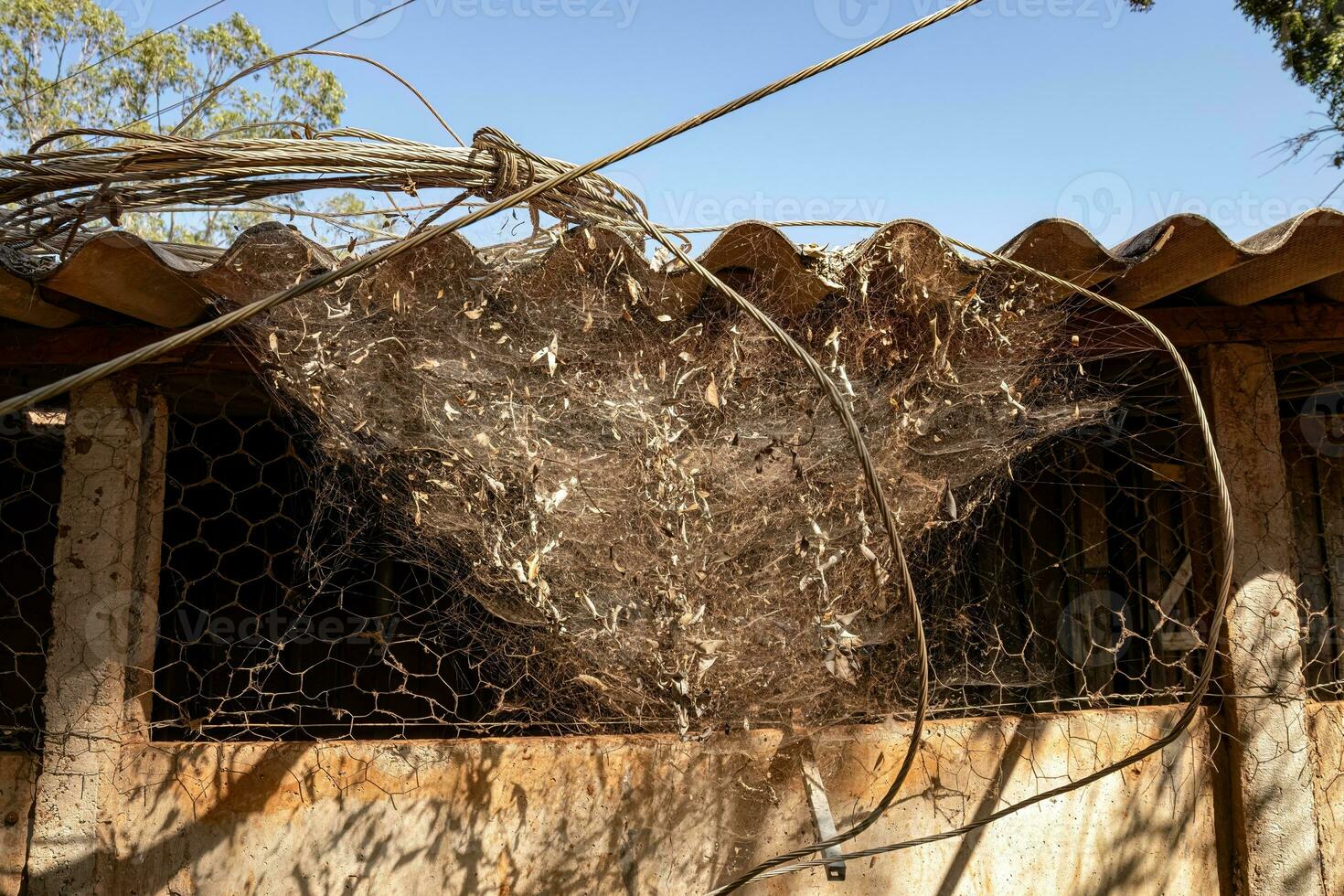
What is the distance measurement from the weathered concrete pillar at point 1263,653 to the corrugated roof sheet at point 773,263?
0.44 m

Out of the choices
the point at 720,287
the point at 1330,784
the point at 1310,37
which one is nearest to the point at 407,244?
the point at 720,287

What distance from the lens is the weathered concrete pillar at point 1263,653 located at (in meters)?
2.94

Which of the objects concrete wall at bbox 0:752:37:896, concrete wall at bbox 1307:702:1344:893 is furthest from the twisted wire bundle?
concrete wall at bbox 1307:702:1344:893

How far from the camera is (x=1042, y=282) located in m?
2.73

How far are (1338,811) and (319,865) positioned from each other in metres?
3.20

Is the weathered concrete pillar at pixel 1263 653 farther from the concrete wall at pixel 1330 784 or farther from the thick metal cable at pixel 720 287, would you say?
the thick metal cable at pixel 720 287

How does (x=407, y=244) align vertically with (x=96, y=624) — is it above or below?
above

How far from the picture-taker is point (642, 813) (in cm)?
290

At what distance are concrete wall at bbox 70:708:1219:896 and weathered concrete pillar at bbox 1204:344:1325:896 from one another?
13 cm

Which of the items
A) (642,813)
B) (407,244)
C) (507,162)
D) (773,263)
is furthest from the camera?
(642,813)

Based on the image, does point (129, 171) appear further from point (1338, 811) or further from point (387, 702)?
point (1338, 811)

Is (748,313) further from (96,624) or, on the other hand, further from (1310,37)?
(1310,37)

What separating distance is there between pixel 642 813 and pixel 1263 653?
6.70ft

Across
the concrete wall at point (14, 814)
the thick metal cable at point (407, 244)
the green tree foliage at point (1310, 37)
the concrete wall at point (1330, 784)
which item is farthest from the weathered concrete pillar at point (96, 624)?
the green tree foliage at point (1310, 37)
